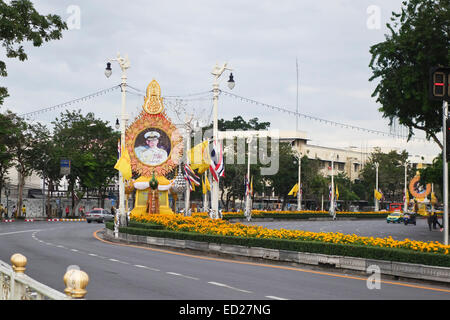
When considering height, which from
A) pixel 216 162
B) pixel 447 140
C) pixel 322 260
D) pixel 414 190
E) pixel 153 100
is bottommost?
pixel 322 260

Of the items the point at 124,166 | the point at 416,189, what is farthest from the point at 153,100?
the point at 416,189

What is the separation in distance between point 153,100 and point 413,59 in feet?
64.6

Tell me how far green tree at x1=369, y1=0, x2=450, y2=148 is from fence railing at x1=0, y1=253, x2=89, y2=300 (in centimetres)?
2582

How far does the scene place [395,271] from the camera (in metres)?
16.0

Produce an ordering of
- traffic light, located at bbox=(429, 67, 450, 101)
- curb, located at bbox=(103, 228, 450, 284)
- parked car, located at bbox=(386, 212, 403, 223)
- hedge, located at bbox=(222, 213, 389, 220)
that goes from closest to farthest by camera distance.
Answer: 1. curb, located at bbox=(103, 228, 450, 284)
2. traffic light, located at bbox=(429, 67, 450, 101)
3. hedge, located at bbox=(222, 213, 389, 220)
4. parked car, located at bbox=(386, 212, 403, 223)

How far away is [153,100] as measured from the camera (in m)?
44.9

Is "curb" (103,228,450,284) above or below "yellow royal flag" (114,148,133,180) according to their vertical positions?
below

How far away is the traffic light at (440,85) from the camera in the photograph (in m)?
16.1

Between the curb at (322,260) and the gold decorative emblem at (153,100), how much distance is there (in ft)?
61.3

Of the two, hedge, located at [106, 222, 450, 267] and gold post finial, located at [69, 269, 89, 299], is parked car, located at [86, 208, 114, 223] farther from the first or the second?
gold post finial, located at [69, 269, 89, 299]

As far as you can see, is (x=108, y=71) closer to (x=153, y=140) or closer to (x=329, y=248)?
(x=153, y=140)

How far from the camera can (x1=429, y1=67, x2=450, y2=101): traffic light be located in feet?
52.7

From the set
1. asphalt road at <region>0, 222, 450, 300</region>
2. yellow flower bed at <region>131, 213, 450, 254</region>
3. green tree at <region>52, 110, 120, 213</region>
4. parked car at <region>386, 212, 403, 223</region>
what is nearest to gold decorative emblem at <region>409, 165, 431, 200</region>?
parked car at <region>386, 212, 403, 223</region>
